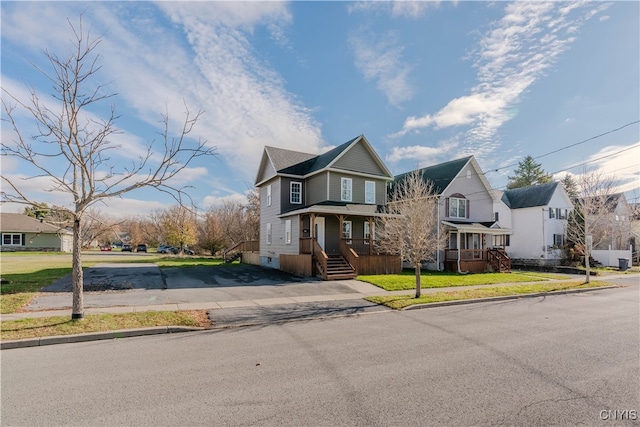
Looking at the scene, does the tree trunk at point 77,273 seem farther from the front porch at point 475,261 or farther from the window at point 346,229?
the front porch at point 475,261

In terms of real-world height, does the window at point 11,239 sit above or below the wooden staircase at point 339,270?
above

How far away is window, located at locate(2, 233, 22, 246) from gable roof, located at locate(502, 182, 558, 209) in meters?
67.7

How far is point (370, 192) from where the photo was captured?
24.0m

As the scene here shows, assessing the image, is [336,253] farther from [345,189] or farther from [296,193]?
[296,193]

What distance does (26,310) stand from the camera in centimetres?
932

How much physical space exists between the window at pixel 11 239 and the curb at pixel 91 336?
58.3m

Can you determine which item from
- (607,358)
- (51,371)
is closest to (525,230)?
(607,358)

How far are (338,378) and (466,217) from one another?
2518cm

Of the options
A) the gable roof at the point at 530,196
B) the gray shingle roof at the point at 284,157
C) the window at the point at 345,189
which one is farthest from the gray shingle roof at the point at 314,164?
the gable roof at the point at 530,196

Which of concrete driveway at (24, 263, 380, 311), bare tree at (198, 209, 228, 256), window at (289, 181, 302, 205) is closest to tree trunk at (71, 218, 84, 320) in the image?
concrete driveway at (24, 263, 380, 311)

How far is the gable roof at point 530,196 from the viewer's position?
32.8 m

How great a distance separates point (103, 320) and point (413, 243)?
10.4m

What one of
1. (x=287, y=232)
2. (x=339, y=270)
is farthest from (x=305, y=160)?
(x=339, y=270)

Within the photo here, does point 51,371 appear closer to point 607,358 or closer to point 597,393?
point 597,393
